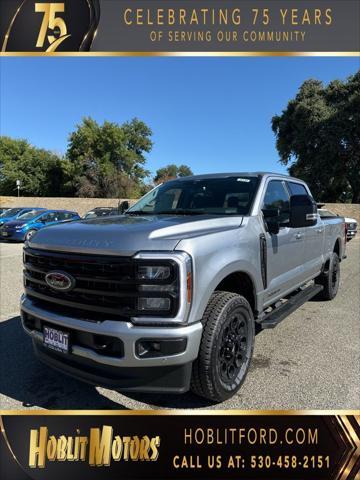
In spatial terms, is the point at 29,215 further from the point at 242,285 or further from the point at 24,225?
the point at 242,285

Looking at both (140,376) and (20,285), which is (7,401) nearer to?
(140,376)

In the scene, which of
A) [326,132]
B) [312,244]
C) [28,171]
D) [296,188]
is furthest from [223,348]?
[28,171]

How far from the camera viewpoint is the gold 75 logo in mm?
4316

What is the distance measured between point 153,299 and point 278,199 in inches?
92.0

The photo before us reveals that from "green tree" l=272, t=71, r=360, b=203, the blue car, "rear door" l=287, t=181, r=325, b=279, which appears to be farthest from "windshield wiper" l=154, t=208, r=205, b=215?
"green tree" l=272, t=71, r=360, b=203

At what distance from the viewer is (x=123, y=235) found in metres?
2.51

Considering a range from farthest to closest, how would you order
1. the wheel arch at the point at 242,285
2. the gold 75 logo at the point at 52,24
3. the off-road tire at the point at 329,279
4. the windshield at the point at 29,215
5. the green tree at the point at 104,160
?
the green tree at the point at 104,160 < the windshield at the point at 29,215 < the off-road tire at the point at 329,279 < the gold 75 logo at the point at 52,24 < the wheel arch at the point at 242,285

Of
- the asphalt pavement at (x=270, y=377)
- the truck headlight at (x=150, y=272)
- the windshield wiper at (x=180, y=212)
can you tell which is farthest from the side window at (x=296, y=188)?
the truck headlight at (x=150, y=272)

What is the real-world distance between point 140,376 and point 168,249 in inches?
35.3

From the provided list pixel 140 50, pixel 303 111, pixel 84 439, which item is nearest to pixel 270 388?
pixel 84 439

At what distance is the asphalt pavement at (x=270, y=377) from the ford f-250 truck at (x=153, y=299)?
0.39m

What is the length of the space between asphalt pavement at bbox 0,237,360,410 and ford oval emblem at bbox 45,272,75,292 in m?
1.05

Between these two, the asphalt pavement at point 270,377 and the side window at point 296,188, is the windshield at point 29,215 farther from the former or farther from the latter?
the side window at point 296,188

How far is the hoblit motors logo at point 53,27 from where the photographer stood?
14.2 ft
